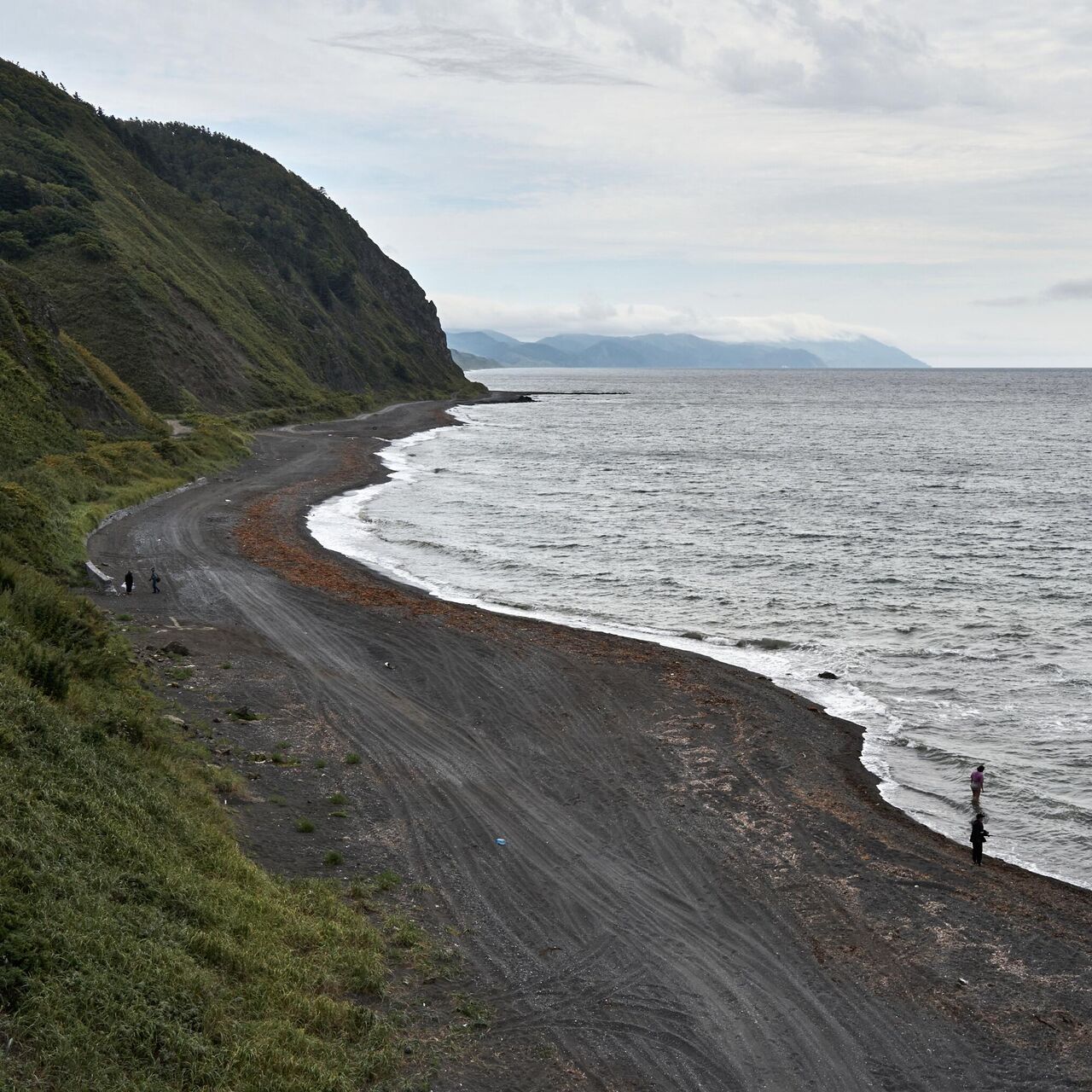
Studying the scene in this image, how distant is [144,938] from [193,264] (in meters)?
126

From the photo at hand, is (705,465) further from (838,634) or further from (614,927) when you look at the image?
(614,927)

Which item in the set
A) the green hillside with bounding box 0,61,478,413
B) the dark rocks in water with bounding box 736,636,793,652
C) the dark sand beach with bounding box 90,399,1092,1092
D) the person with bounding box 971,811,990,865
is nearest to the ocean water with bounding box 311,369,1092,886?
the dark rocks in water with bounding box 736,636,793,652

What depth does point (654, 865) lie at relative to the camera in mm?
18625

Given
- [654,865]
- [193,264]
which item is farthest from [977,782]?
[193,264]

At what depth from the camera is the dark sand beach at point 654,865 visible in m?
13.7

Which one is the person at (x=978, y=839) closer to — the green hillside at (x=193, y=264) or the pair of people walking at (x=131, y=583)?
the pair of people walking at (x=131, y=583)

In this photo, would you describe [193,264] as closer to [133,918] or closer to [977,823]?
[977,823]

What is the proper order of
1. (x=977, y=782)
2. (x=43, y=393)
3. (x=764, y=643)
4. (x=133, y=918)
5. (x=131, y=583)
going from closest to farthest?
(x=133, y=918)
(x=977, y=782)
(x=764, y=643)
(x=131, y=583)
(x=43, y=393)

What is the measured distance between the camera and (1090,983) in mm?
15336

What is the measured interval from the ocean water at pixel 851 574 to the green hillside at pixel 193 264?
26.0m

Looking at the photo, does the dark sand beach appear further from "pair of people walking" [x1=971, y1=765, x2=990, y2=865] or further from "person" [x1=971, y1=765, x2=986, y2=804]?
"person" [x1=971, y1=765, x2=986, y2=804]

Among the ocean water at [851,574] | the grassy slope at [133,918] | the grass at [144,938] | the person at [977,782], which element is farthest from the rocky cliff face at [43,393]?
the person at [977,782]

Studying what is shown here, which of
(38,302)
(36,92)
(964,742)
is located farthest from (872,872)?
(36,92)

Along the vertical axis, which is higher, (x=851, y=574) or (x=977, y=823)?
(x=851, y=574)
